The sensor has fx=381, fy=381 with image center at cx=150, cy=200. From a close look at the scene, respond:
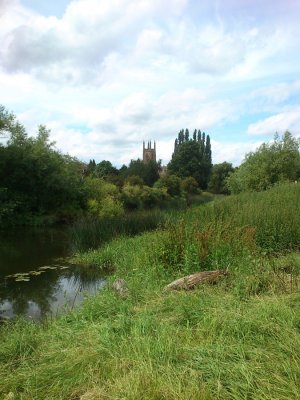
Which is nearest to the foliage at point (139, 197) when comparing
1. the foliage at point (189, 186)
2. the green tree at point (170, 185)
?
the green tree at point (170, 185)

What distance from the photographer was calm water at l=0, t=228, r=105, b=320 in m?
7.73

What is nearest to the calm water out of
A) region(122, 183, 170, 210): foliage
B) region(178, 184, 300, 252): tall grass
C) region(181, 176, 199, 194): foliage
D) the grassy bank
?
the grassy bank

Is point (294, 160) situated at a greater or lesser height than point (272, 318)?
greater

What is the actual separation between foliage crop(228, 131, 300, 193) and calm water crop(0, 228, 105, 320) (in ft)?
45.2

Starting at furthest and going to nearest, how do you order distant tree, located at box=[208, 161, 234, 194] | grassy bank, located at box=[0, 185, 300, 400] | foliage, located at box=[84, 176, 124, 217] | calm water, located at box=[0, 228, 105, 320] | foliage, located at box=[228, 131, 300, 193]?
distant tree, located at box=[208, 161, 234, 194] → foliage, located at box=[84, 176, 124, 217] → foliage, located at box=[228, 131, 300, 193] → calm water, located at box=[0, 228, 105, 320] → grassy bank, located at box=[0, 185, 300, 400]

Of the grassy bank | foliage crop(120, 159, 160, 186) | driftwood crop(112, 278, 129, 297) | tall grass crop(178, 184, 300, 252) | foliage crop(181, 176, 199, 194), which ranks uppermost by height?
foliage crop(120, 159, 160, 186)

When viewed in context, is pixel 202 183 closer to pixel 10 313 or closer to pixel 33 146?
pixel 33 146

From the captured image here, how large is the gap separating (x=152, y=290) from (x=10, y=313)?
3.12 m

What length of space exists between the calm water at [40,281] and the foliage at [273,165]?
13.8 meters

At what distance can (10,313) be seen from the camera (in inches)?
294

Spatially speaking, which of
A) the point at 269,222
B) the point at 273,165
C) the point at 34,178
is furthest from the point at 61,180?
the point at 269,222

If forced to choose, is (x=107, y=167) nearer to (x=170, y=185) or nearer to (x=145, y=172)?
(x=145, y=172)

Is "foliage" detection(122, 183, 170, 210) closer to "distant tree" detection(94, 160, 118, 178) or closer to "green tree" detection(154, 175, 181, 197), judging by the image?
"green tree" detection(154, 175, 181, 197)

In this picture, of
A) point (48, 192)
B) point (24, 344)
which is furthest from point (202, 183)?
point (24, 344)
